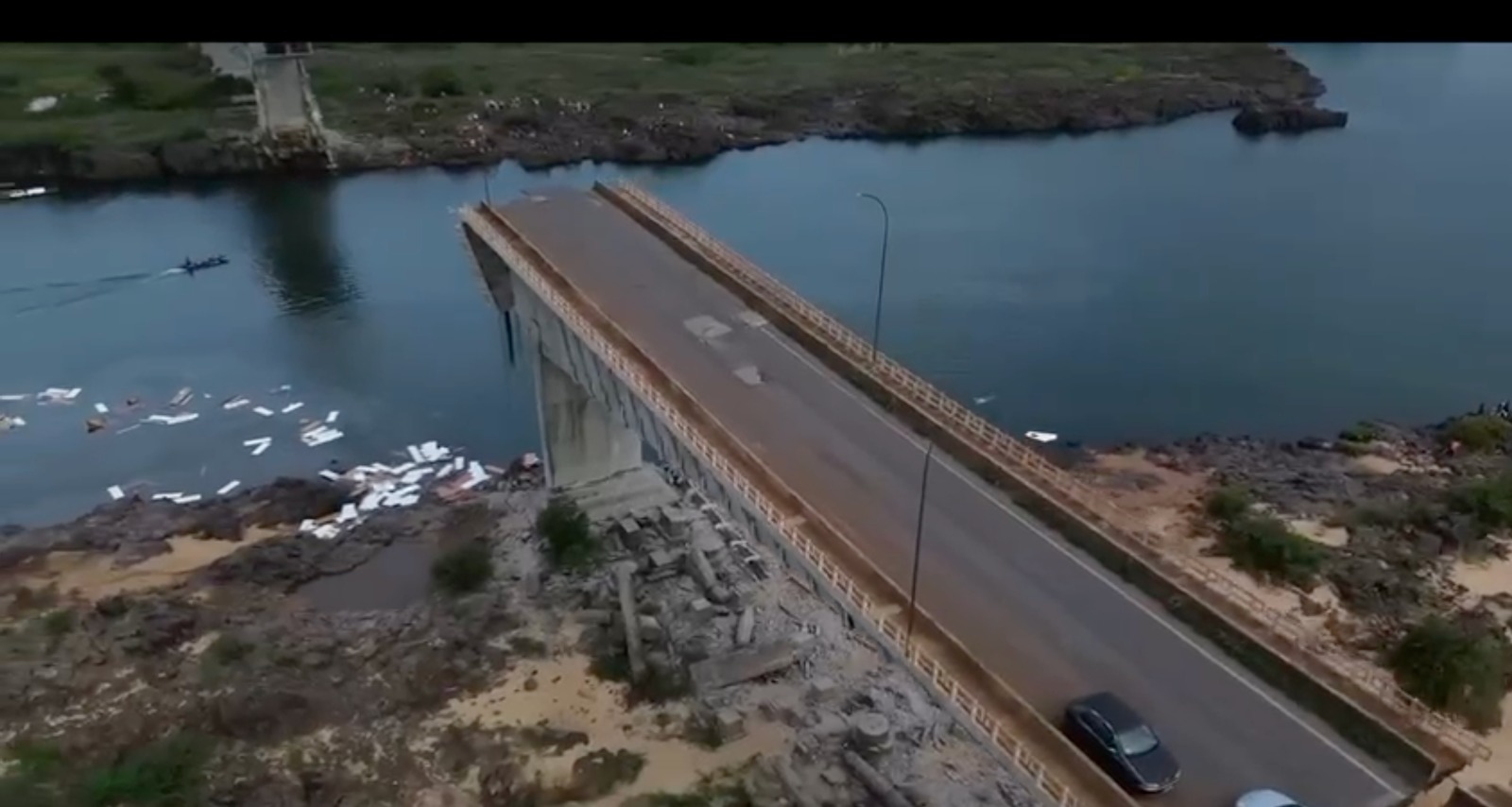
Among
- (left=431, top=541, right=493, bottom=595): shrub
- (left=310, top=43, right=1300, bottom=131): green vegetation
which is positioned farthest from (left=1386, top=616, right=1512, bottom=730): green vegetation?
(left=310, top=43, right=1300, bottom=131): green vegetation

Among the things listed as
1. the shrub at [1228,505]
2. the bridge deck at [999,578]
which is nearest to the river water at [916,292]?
the shrub at [1228,505]

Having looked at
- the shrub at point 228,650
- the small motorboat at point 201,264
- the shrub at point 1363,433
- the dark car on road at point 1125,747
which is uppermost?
the dark car on road at point 1125,747

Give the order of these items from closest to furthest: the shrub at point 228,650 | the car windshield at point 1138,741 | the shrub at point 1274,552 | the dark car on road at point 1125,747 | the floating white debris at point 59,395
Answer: the dark car on road at point 1125,747 → the car windshield at point 1138,741 → the shrub at point 228,650 → the shrub at point 1274,552 → the floating white debris at point 59,395

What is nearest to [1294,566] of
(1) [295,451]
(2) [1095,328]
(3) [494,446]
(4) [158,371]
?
(2) [1095,328]

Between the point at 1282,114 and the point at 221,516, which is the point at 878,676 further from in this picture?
the point at 1282,114

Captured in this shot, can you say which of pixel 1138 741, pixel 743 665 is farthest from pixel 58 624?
pixel 1138 741

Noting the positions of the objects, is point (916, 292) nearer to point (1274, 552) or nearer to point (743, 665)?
point (1274, 552)

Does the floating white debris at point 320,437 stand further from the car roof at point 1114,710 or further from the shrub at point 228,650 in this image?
the car roof at point 1114,710
